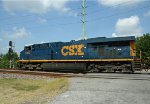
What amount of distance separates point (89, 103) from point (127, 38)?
55.8 ft

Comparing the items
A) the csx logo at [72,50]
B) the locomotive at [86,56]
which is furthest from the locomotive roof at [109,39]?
the csx logo at [72,50]

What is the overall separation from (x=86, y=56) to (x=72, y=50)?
6.77 ft

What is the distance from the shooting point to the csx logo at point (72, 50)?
29.1 m

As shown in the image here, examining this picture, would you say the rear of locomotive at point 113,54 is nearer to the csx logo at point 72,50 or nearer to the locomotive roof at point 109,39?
the locomotive roof at point 109,39

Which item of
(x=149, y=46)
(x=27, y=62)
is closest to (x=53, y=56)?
(x=27, y=62)

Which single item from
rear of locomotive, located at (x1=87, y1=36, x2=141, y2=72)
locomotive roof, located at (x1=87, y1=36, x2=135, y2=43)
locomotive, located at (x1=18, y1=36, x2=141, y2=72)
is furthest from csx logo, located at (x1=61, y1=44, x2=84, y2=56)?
locomotive roof, located at (x1=87, y1=36, x2=135, y2=43)

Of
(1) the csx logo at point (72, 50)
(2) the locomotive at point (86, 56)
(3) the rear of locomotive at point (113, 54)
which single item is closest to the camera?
(3) the rear of locomotive at point (113, 54)

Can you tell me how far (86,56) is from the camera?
93.1 feet

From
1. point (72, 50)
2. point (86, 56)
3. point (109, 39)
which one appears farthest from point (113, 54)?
point (72, 50)

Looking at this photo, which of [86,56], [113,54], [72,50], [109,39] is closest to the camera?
[113,54]

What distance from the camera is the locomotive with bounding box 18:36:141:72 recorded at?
2614 cm

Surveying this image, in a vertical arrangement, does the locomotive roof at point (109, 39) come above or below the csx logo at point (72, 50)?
above

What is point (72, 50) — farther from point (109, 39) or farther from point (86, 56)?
point (109, 39)

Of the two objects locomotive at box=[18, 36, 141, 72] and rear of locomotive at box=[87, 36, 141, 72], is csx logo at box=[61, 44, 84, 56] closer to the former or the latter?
locomotive at box=[18, 36, 141, 72]
